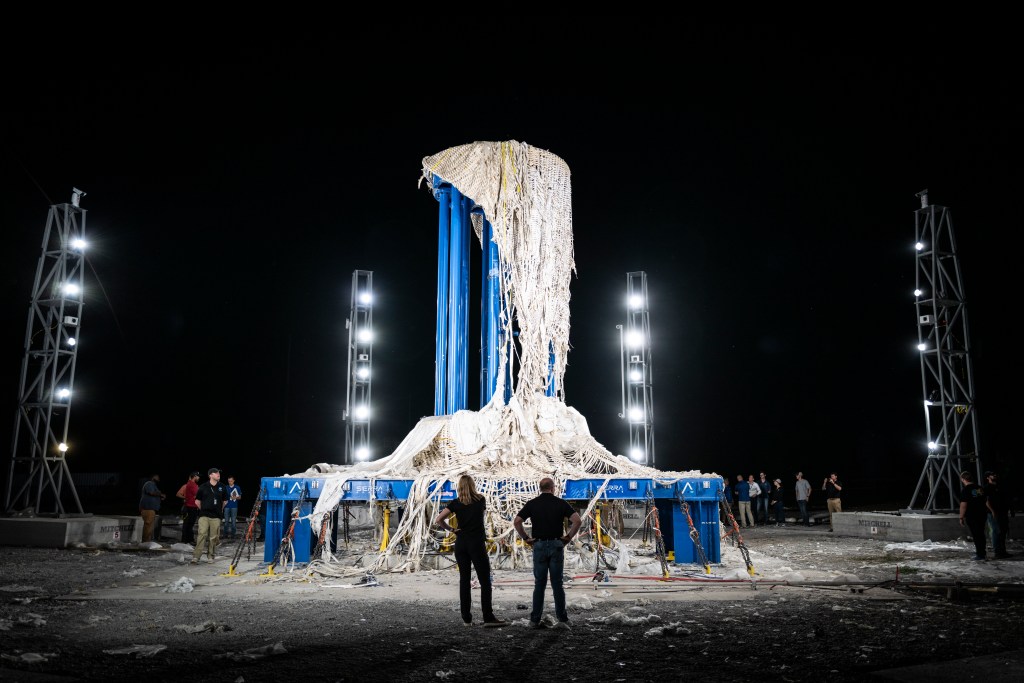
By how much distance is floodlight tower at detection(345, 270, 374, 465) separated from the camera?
1948cm

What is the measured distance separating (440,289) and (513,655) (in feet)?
30.6

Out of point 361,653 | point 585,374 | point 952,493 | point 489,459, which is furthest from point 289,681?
point 585,374

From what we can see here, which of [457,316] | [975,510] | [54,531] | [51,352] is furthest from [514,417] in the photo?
[51,352]

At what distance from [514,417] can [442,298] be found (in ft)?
11.1

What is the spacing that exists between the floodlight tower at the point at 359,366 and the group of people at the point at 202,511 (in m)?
3.42

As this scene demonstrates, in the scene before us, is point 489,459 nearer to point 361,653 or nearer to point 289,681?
point 361,653

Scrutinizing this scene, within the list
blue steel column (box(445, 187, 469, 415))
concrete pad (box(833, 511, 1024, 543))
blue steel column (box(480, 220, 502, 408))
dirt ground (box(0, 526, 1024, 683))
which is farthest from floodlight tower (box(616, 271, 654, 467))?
dirt ground (box(0, 526, 1024, 683))

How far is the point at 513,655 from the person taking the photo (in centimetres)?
582

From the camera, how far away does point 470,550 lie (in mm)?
7031

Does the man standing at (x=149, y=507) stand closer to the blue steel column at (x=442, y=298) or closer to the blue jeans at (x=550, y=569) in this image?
the blue steel column at (x=442, y=298)

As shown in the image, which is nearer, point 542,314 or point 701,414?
point 542,314

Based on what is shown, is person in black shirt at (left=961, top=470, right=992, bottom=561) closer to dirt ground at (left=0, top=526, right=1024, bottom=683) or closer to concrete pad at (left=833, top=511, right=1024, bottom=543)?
dirt ground at (left=0, top=526, right=1024, bottom=683)

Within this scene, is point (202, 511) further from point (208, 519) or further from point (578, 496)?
point (578, 496)

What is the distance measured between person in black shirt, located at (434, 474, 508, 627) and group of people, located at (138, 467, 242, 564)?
6.54 meters
